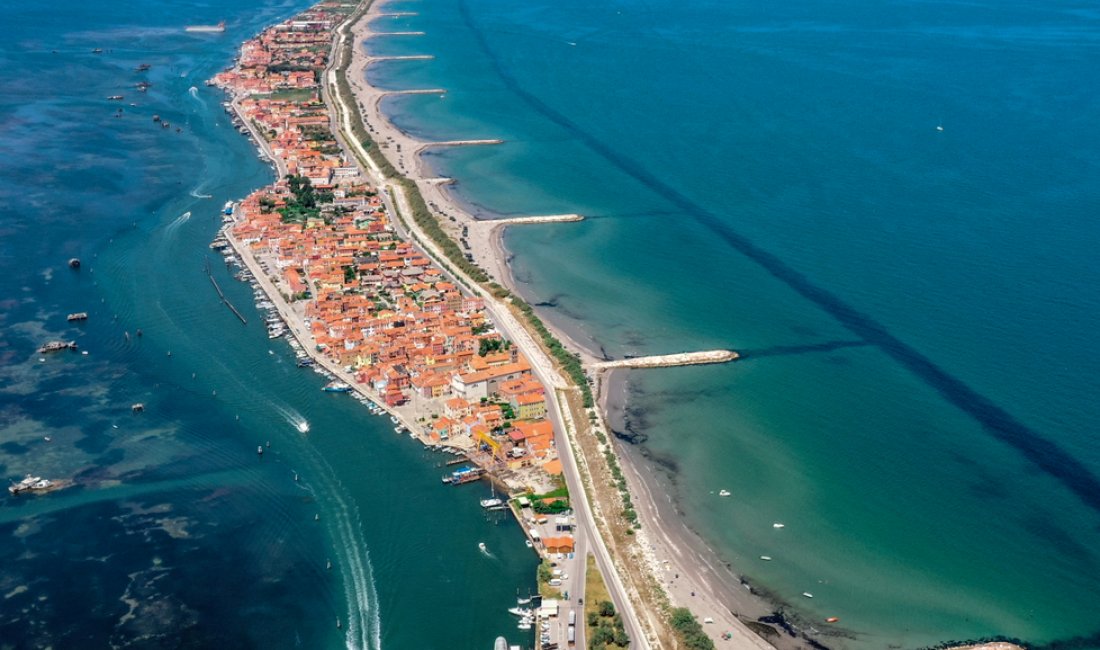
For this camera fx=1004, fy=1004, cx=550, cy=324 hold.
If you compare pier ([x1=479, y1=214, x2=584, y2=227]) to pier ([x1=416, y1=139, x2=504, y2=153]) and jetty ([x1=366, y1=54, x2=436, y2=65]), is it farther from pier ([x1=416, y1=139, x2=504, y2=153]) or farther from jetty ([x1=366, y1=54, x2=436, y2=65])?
jetty ([x1=366, y1=54, x2=436, y2=65])

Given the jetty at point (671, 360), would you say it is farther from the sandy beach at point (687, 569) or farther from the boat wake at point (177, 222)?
the boat wake at point (177, 222)

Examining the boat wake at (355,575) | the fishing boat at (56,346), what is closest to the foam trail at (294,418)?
the boat wake at (355,575)

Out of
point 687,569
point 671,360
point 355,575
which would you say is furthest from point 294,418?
point 687,569

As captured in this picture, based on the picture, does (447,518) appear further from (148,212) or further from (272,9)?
(272,9)

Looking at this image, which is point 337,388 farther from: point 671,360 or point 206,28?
point 206,28

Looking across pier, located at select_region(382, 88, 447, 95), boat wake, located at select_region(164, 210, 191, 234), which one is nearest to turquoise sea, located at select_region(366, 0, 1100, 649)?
pier, located at select_region(382, 88, 447, 95)
